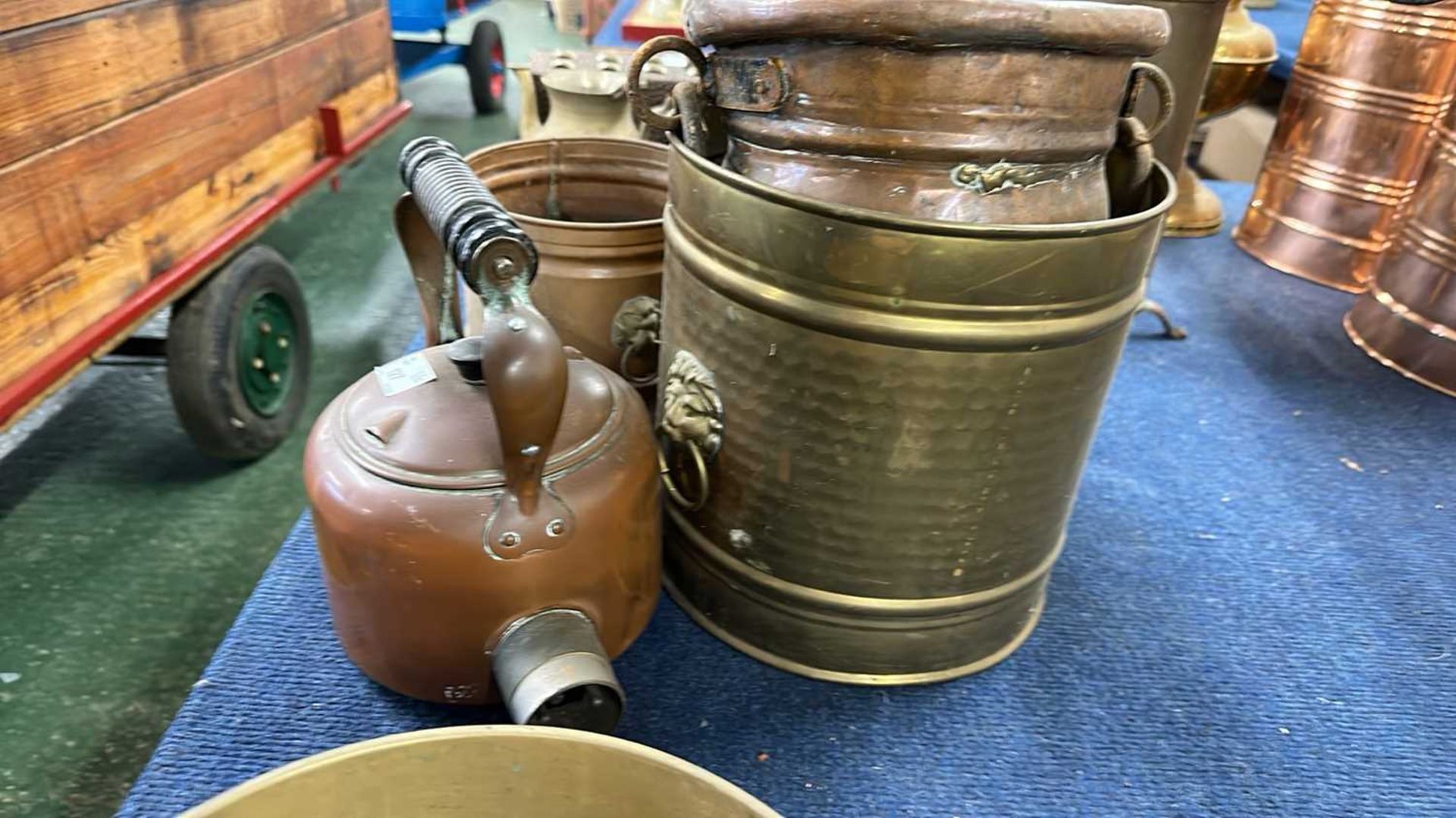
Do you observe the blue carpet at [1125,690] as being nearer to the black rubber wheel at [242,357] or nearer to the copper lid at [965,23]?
the black rubber wheel at [242,357]

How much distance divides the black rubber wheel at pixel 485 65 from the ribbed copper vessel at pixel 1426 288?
3394 mm

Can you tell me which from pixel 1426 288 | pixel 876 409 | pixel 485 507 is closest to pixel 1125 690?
pixel 876 409

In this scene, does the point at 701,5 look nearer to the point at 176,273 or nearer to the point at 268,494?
the point at 176,273

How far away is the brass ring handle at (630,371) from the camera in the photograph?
4.49 ft

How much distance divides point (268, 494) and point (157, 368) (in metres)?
0.65

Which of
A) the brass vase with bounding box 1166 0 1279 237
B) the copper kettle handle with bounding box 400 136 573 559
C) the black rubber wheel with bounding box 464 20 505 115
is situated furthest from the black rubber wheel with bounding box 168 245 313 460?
the black rubber wheel with bounding box 464 20 505 115

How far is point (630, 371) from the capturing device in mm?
1410

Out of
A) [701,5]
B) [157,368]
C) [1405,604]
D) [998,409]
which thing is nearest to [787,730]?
[998,409]

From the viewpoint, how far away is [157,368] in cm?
229

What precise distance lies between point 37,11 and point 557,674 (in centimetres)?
116

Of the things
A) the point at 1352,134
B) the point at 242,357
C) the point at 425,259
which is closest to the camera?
the point at 425,259

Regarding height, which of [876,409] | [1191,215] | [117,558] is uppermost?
[876,409]

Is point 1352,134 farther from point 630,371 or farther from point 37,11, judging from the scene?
point 37,11

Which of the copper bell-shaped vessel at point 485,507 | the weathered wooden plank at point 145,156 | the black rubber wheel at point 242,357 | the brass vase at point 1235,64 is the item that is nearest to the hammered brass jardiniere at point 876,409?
the copper bell-shaped vessel at point 485,507
